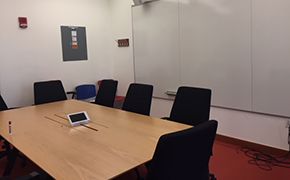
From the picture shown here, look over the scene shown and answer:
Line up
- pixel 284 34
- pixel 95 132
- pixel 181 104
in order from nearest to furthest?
pixel 95 132, pixel 181 104, pixel 284 34

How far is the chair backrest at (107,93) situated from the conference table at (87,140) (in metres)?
0.51

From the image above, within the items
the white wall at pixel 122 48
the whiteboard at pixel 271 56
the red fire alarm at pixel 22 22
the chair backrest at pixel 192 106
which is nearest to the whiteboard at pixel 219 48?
the whiteboard at pixel 271 56

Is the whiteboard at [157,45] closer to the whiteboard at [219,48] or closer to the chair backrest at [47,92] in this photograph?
the whiteboard at [219,48]

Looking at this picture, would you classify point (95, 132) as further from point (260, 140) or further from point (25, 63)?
point (25, 63)

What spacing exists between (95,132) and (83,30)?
3374mm

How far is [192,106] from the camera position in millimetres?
2668

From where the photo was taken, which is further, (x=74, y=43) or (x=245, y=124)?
(x=74, y=43)

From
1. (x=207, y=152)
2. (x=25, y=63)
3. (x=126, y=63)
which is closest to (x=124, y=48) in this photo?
(x=126, y=63)

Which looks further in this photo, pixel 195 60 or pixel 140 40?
pixel 140 40

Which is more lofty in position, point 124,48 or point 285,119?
point 124,48

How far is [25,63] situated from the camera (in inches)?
177

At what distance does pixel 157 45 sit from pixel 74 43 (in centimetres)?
166

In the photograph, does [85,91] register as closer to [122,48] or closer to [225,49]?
[122,48]

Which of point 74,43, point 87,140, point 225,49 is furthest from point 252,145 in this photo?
point 74,43
